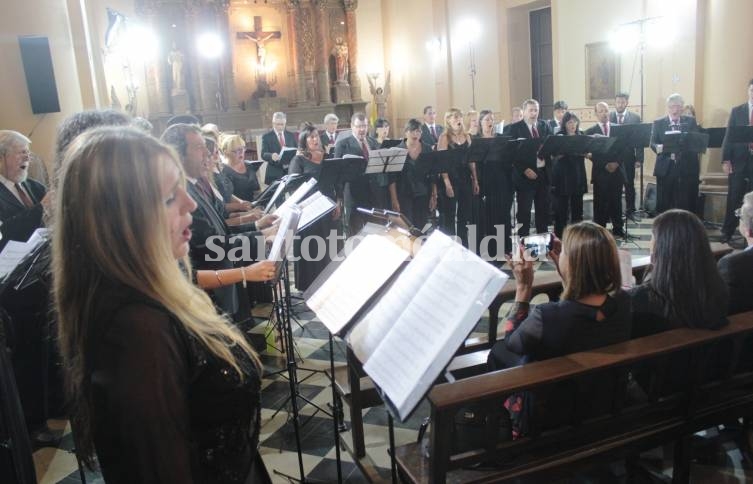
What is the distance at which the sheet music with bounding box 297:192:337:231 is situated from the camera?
3.02m

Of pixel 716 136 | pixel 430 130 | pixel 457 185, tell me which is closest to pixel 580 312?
pixel 457 185

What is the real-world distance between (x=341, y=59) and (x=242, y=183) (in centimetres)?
981

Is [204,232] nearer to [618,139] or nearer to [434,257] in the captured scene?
[434,257]

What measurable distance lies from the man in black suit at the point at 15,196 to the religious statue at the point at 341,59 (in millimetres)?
11183

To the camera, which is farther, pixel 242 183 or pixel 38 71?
pixel 38 71

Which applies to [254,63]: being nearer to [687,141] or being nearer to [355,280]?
[687,141]

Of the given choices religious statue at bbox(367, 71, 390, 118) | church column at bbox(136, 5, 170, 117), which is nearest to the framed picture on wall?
religious statue at bbox(367, 71, 390, 118)

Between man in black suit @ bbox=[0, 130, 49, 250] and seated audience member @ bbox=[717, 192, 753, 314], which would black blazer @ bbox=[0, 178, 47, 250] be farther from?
seated audience member @ bbox=[717, 192, 753, 314]

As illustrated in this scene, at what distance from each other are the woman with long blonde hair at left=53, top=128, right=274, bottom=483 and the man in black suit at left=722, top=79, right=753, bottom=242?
21.3ft

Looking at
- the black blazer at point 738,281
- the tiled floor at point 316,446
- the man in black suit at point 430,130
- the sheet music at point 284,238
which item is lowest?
the tiled floor at point 316,446

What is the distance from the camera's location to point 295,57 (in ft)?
44.7

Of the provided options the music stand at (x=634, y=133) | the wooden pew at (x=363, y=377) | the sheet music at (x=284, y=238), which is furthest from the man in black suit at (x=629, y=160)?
the sheet music at (x=284, y=238)

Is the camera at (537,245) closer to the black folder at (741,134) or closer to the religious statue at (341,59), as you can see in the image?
the black folder at (741,134)

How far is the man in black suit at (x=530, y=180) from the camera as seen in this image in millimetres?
6289
